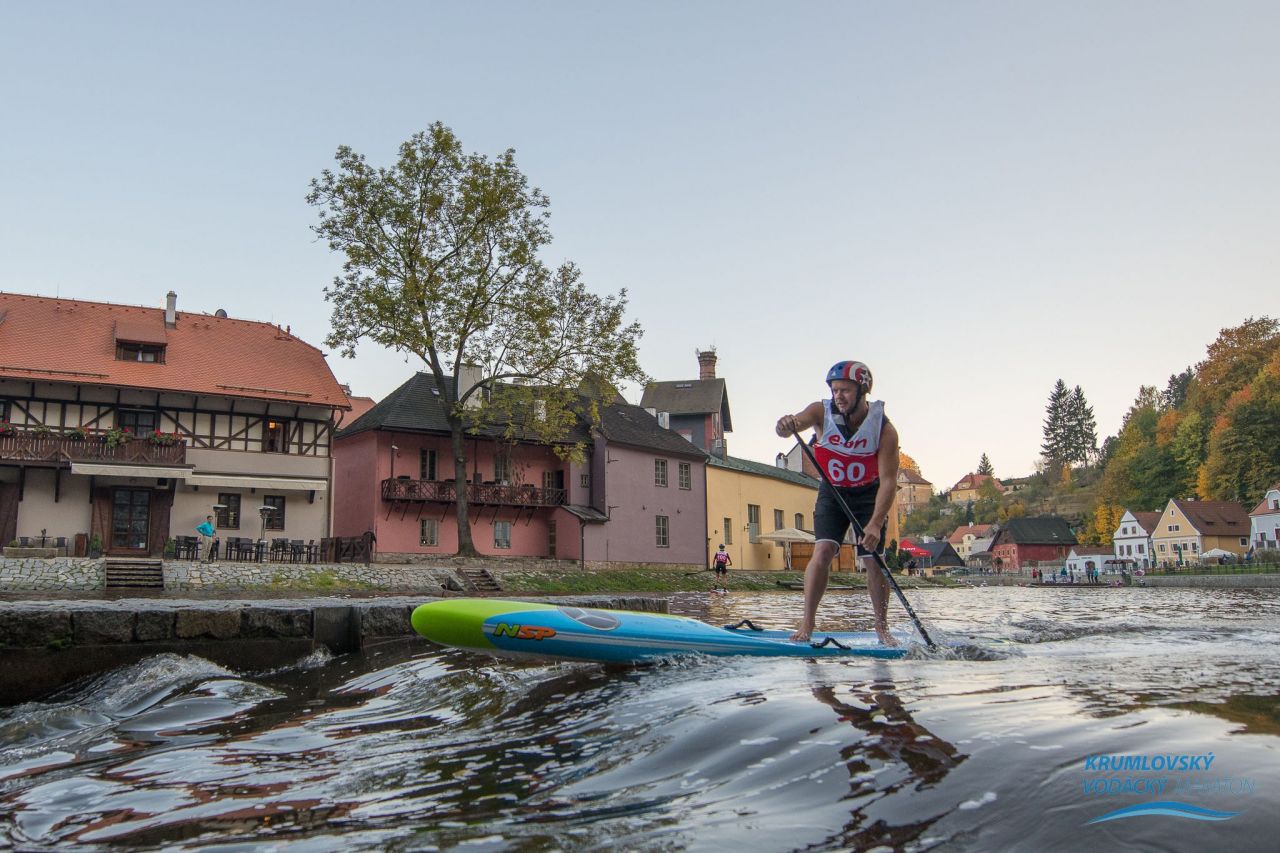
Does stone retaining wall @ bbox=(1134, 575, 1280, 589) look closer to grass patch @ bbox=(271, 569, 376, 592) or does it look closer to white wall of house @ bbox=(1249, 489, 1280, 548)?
white wall of house @ bbox=(1249, 489, 1280, 548)

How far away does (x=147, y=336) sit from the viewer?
100ft

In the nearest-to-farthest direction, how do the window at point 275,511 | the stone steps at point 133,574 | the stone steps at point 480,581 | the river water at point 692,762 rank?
the river water at point 692,762 → the stone steps at point 133,574 → the stone steps at point 480,581 → the window at point 275,511

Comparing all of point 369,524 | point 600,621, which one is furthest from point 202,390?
point 600,621

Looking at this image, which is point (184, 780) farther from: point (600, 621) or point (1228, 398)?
point (1228, 398)

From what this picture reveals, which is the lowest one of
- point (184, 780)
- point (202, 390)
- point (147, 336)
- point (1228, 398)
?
point (184, 780)

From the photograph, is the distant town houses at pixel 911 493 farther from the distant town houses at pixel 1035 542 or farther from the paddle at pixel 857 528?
the paddle at pixel 857 528

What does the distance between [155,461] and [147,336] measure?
511cm

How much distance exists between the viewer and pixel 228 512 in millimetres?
30031

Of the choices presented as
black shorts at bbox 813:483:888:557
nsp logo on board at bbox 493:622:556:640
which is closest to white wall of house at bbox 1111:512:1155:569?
black shorts at bbox 813:483:888:557

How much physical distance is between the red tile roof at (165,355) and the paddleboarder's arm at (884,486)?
27465 mm

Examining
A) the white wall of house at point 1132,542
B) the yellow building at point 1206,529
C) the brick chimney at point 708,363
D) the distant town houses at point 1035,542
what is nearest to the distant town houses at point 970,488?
the distant town houses at point 1035,542

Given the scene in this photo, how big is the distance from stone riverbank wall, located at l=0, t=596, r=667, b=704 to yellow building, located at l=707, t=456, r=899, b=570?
33.7 metres

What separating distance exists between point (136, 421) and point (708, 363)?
113ft

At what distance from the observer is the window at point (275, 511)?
30.7 m
